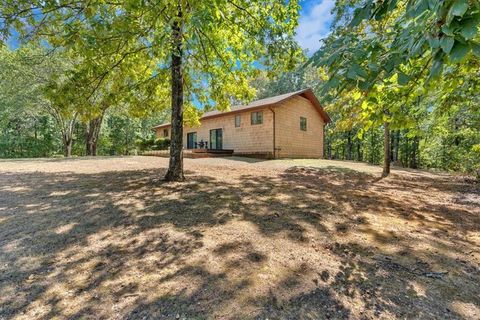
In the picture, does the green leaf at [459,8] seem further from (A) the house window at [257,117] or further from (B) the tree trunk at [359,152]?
(B) the tree trunk at [359,152]

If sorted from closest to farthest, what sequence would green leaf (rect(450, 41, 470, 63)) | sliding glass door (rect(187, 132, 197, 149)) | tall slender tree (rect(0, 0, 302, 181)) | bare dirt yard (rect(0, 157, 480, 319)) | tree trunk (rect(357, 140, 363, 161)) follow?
green leaf (rect(450, 41, 470, 63)) → bare dirt yard (rect(0, 157, 480, 319)) → tall slender tree (rect(0, 0, 302, 181)) → sliding glass door (rect(187, 132, 197, 149)) → tree trunk (rect(357, 140, 363, 161))

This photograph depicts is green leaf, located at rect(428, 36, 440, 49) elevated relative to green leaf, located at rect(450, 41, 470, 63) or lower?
elevated

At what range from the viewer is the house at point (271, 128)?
16.8m

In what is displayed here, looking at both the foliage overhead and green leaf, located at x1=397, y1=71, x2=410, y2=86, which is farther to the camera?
the foliage overhead

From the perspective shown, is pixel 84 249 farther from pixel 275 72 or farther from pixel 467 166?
pixel 467 166

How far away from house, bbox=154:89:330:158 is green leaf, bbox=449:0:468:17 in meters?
14.9

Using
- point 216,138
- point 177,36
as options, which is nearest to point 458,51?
point 177,36

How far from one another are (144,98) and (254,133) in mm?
9928

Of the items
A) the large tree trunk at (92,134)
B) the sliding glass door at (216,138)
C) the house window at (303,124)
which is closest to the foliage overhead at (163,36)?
the sliding glass door at (216,138)

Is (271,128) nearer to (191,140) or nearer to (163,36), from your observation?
(191,140)

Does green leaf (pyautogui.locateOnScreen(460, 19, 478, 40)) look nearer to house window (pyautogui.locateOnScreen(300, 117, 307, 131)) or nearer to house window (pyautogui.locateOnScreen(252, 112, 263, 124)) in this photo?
house window (pyautogui.locateOnScreen(252, 112, 263, 124))

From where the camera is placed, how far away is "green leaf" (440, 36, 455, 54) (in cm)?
142

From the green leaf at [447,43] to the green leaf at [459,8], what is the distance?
15cm

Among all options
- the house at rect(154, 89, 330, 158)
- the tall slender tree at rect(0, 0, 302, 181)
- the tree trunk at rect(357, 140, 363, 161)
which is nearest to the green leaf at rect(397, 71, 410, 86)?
the tall slender tree at rect(0, 0, 302, 181)
